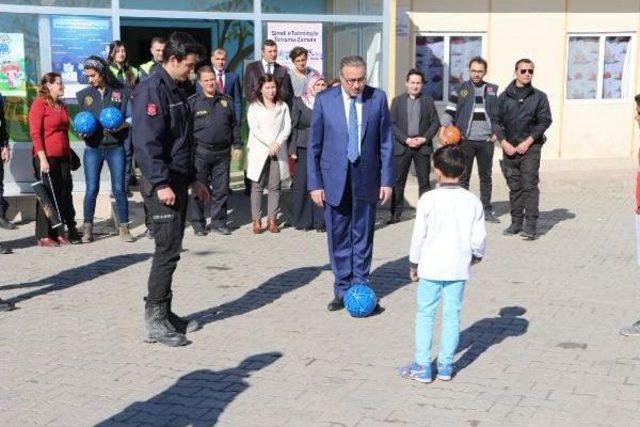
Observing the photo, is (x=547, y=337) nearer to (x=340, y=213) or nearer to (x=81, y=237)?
(x=340, y=213)

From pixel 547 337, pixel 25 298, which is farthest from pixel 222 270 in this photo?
pixel 547 337

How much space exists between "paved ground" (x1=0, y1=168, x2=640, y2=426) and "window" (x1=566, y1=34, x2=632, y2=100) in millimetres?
6357

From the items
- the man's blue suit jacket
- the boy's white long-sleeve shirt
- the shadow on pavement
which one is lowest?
the shadow on pavement

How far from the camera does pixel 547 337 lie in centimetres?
637

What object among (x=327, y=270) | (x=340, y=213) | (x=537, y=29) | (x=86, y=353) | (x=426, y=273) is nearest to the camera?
(x=426, y=273)

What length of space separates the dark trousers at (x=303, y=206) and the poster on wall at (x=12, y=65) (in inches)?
135

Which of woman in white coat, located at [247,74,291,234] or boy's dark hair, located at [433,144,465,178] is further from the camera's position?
woman in white coat, located at [247,74,291,234]

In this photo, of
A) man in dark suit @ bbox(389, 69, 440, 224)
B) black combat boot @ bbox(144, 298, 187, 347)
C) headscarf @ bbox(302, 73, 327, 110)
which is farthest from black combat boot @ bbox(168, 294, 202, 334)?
man in dark suit @ bbox(389, 69, 440, 224)

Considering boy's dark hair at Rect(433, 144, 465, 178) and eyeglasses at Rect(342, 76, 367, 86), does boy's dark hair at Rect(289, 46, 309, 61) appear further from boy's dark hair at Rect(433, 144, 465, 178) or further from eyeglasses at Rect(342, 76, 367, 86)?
boy's dark hair at Rect(433, 144, 465, 178)

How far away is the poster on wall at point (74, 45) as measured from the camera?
10.8 m

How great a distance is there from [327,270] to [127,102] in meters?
3.08

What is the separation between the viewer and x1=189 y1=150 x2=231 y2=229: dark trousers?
10.1 m

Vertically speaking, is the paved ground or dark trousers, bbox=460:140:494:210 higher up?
dark trousers, bbox=460:140:494:210

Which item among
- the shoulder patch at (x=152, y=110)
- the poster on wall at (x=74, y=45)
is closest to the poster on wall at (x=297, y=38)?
the poster on wall at (x=74, y=45)
